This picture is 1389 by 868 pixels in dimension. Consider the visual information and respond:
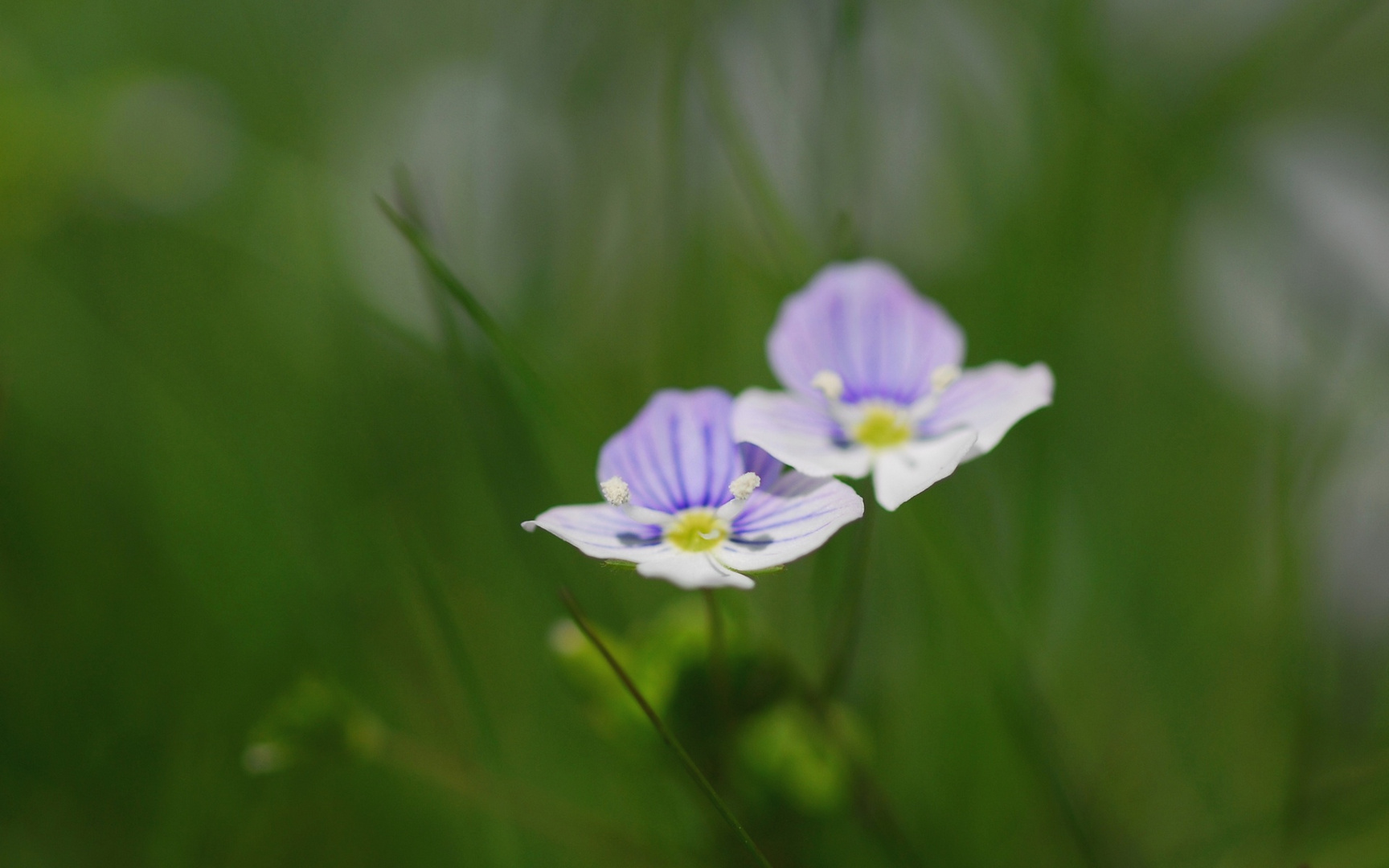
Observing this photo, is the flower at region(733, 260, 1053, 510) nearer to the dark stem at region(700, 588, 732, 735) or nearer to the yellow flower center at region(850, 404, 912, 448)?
the yellow flower center at region(850, 404, 912, 448)

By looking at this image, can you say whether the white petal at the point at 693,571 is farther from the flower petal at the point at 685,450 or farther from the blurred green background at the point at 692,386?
the blurred green background at the point at 692,386

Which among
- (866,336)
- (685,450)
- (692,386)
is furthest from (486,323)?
(692,386)

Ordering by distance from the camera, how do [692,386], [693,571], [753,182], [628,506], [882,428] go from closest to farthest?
1. [693,571]
2. [628,506]
3. [882,428]
4. [753,182]
5. [692,386]

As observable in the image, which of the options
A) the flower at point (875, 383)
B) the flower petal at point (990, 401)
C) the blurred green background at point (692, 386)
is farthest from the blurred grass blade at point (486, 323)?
the flower petal at point (990, 401)

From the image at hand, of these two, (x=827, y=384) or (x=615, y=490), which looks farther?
(x=827, y=384)

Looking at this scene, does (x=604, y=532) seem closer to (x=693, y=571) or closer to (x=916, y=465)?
(x=693, y=571)

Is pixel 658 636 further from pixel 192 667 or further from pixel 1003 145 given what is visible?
→ pixel 1003 145

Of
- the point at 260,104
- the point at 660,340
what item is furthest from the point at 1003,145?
the point at 260,104
